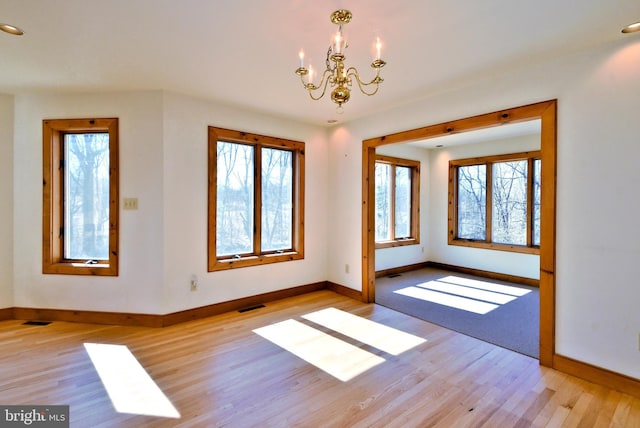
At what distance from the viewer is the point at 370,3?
182 cm

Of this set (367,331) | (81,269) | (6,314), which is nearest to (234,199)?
(81,269)

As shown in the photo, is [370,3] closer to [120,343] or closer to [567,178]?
[567,178]

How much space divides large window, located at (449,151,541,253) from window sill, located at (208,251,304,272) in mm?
3515

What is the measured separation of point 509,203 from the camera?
5508 mm

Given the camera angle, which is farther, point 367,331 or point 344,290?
point 344,290

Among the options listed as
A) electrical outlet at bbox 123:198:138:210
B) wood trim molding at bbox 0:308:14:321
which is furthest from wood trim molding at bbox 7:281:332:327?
electrical outlet at bbox 123:198:138:210

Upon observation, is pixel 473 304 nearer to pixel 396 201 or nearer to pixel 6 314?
pixel 396 201

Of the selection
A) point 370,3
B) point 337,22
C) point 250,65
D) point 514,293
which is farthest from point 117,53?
point 514,293

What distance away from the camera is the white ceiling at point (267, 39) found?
1.88 m

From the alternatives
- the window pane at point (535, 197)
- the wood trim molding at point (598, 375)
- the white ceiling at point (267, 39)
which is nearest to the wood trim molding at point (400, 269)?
the window pane at point (535, 197)

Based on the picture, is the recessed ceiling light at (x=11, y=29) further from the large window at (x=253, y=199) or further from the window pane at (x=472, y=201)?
the window pane at (x=472, y=201)

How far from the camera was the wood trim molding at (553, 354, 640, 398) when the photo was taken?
7.09 ft

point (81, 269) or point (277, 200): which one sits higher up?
point (277, 200)

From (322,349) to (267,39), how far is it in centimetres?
256
